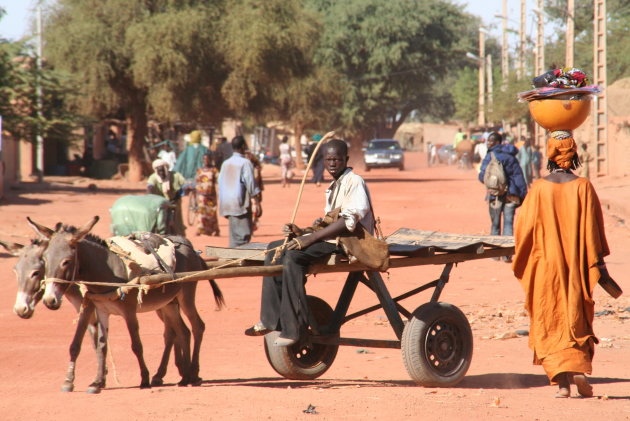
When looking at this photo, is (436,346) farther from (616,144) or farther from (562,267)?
(616,144)

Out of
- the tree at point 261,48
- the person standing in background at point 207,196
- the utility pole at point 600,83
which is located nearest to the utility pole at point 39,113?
the tree at point 261,48

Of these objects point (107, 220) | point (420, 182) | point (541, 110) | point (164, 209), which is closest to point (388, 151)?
point (420, 182)

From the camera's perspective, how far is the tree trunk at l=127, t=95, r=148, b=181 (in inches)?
1625

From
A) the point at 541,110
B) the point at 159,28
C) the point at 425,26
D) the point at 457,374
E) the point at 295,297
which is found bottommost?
the point at 457,374

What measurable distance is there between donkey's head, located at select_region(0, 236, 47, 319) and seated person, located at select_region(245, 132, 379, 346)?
61.3 inches

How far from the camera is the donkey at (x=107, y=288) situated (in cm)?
684

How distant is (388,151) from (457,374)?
4902 centimetres

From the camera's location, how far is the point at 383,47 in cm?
6825

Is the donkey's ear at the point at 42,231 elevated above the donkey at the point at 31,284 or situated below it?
above

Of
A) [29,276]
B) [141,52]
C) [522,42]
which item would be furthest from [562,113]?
[522,42]

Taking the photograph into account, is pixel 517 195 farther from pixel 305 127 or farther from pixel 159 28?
pixel 305 127

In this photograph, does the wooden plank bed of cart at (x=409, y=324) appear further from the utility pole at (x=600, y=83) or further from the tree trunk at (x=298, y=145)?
the tree trunk at (x=298, y=145)

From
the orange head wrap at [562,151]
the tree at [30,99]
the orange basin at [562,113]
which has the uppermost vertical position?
the tree at [30,99]

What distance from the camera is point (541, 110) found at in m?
7.55
